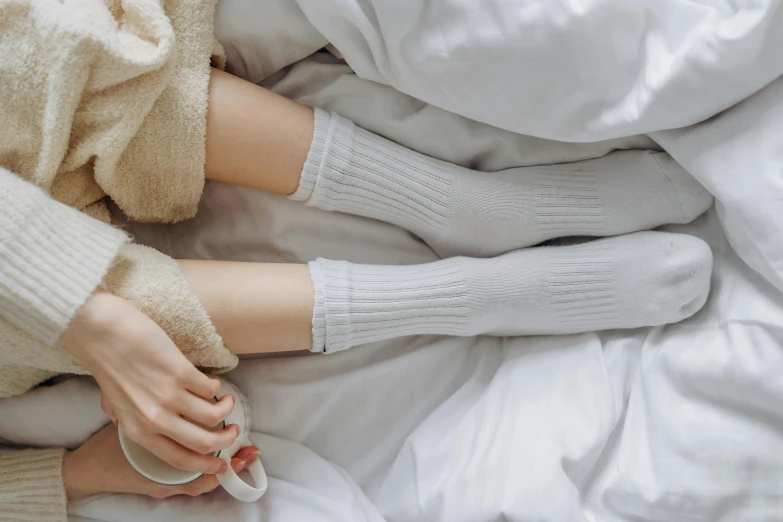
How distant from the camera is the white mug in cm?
71

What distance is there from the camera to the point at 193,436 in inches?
26.3

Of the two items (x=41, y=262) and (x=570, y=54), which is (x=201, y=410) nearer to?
(x=41, y=262)

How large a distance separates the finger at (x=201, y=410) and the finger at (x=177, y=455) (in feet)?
0.11

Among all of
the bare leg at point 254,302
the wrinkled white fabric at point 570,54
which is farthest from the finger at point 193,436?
the wrinkled white fabric at point 570,54

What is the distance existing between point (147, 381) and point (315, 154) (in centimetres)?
32

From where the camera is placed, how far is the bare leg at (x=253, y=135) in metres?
0.75

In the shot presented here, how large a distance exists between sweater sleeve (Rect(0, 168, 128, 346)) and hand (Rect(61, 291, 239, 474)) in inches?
0.7

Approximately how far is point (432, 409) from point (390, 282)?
0.20 meters

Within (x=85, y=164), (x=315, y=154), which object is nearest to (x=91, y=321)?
(x=85, y=164)

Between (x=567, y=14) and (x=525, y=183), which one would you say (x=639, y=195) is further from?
(x=567, y=14)

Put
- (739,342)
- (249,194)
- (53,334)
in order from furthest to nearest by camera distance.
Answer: (249,194), (739,342), (53,334)

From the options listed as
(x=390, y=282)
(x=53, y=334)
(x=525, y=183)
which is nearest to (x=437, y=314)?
(x=390, y=282)

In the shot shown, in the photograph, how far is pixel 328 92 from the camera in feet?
2.73

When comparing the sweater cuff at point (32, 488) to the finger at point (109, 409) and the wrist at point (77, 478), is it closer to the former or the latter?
the wrist at point (77, 478)
